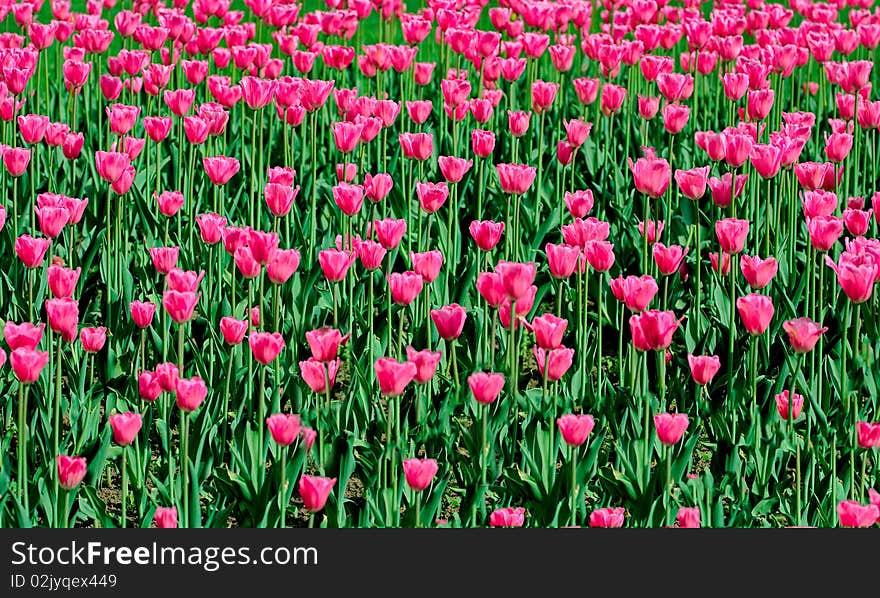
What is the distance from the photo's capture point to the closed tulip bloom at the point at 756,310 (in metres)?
3.41

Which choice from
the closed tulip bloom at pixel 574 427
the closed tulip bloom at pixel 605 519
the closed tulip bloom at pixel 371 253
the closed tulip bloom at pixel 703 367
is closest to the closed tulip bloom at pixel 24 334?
the closed tulip bloom at pixel 371 253

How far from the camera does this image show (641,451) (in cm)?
341

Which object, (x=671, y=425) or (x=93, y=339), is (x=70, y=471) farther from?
(x=671, y=425)

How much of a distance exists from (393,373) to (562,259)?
2.73 feet

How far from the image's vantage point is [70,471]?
3.05 metres

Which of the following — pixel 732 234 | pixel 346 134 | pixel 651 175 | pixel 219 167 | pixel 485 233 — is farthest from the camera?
pixel 346 134

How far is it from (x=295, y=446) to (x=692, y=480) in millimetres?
997

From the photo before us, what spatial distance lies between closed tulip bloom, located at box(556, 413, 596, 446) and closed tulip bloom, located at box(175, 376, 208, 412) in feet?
2.60

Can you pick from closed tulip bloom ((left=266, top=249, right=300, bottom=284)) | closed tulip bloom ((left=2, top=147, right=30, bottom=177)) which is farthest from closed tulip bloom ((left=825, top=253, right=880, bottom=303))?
closed tulip bloom ((left=2, top=147, right=30, bottom=177))

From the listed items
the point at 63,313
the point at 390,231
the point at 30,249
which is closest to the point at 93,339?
the point at 63,313

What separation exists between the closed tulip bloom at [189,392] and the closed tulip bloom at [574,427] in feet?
2.60

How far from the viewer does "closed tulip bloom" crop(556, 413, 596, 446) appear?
313 centimetres

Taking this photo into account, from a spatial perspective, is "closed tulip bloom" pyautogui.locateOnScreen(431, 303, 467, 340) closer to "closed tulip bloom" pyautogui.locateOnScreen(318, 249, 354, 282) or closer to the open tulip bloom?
the open tulip bloom

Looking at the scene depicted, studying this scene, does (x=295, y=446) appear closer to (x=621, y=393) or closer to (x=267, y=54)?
(x=621, y=393)
